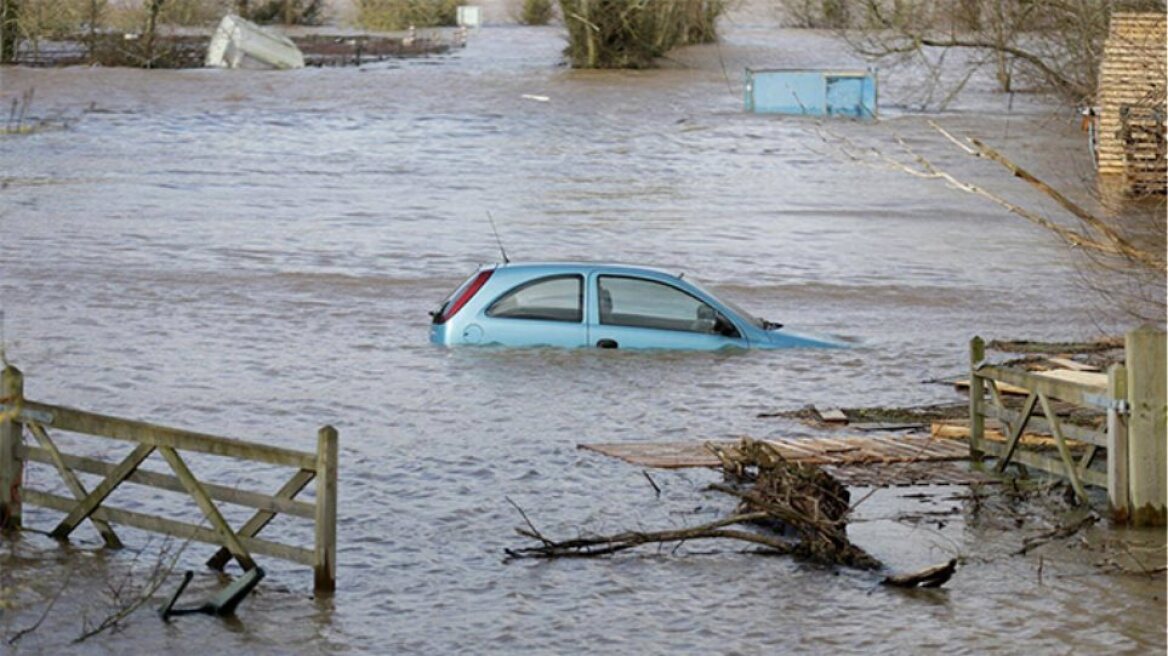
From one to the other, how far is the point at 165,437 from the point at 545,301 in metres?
8.25

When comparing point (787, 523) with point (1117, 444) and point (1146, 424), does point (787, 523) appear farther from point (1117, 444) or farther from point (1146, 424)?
point (1146, 424)

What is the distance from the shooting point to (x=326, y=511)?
35.3 ft

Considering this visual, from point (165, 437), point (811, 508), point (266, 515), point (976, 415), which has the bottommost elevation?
point (976, 415)

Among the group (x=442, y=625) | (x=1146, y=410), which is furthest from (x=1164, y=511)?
(x=442, y=625)

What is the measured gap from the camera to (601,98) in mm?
65062

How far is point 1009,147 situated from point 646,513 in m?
42.0

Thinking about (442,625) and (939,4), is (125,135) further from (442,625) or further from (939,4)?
(442,625)

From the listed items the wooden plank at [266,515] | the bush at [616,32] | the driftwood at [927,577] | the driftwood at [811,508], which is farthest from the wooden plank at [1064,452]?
the bush at [616,32]

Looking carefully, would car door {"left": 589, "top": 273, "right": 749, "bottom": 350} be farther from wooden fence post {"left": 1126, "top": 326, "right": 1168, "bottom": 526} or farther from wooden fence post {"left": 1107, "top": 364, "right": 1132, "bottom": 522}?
wooden fence post {"left": 1126, "top": 326, "right": 1168, "bottom": 526}

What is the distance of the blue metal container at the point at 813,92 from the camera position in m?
60.8

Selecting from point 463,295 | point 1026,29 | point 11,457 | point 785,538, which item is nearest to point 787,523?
point 785,538

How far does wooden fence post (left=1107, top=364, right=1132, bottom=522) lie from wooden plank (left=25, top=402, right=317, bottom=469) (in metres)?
5.55

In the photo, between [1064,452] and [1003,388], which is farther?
[1003,388]

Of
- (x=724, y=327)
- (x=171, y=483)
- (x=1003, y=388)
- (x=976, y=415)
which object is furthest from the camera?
(x=724, y=327)
